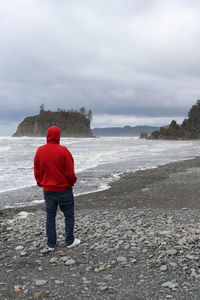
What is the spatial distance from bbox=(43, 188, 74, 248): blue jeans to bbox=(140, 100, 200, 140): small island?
140484 mm

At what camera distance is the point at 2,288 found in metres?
5.10

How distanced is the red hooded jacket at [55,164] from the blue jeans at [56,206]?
0.43 feet

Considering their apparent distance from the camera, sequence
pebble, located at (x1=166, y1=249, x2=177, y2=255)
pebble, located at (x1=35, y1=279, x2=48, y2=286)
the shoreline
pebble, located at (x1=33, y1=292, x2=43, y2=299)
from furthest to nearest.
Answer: the shoreline < pebble, located at (x1=166, y1=249, x2=177, y2=255) < pebble, located at (x1=35, y1=279, x2=48, y2=286) < pebble, located at (x1=33, y1=292, x2=43, y2=299)

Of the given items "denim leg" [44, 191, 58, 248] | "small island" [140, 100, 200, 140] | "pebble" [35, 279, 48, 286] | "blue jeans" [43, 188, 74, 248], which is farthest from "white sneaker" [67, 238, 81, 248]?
"small island" [140, 100, 200, 140]

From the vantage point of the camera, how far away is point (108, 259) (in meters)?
5.99

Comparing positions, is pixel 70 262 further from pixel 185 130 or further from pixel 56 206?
pixel 185 130

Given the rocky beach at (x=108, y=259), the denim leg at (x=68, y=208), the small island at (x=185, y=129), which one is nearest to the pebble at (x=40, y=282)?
the rocky beach at (x=108, y=259)

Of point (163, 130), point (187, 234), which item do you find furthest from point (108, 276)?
point (163, 130)

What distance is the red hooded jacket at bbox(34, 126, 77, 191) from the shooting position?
6273mm

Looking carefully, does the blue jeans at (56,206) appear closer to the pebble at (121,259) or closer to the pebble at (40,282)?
the pebble at (121,259)

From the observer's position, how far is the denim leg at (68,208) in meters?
6.44

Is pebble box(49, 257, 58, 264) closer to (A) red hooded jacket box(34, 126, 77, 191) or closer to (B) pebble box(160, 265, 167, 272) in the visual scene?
(A) red hooded jacket box(34, 126, 77, 191)

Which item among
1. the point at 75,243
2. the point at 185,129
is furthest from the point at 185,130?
the point at 75,243

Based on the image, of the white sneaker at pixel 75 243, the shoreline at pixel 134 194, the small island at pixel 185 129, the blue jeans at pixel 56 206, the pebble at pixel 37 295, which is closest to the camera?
the pebble at pixel 37 295
